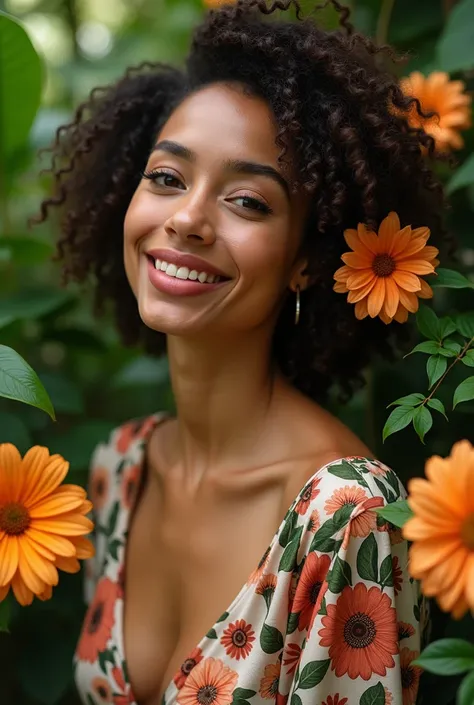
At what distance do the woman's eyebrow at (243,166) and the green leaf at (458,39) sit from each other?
44 centimetres

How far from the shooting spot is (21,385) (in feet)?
3.20

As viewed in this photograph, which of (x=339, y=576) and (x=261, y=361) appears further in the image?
(x=261, y=361)

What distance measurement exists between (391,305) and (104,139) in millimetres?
595

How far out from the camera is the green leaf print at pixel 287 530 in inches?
42.7

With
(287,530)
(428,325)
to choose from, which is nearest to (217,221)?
(428,325)

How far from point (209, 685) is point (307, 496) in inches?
10.9

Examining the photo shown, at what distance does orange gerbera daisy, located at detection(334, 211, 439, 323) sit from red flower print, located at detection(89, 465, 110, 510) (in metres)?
0.59

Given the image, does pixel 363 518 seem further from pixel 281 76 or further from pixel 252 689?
pixel 281 76

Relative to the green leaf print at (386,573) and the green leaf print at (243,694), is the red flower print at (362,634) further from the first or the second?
the green leaf print at (243,694)

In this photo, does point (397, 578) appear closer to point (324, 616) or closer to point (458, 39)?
point (324, 616)

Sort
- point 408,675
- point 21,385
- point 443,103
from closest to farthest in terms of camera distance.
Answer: point 21,385
point 408,675
point 443,103

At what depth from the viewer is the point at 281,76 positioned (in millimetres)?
1129

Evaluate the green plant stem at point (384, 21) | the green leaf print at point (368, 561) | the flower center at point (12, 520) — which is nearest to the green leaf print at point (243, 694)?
the green leaf print at point (368, 561)

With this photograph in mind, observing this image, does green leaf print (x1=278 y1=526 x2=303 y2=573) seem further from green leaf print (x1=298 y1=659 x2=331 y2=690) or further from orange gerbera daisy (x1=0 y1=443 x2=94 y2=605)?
orange gerbera daisy (x1=0 y1=443 x2=94 y2=605)
